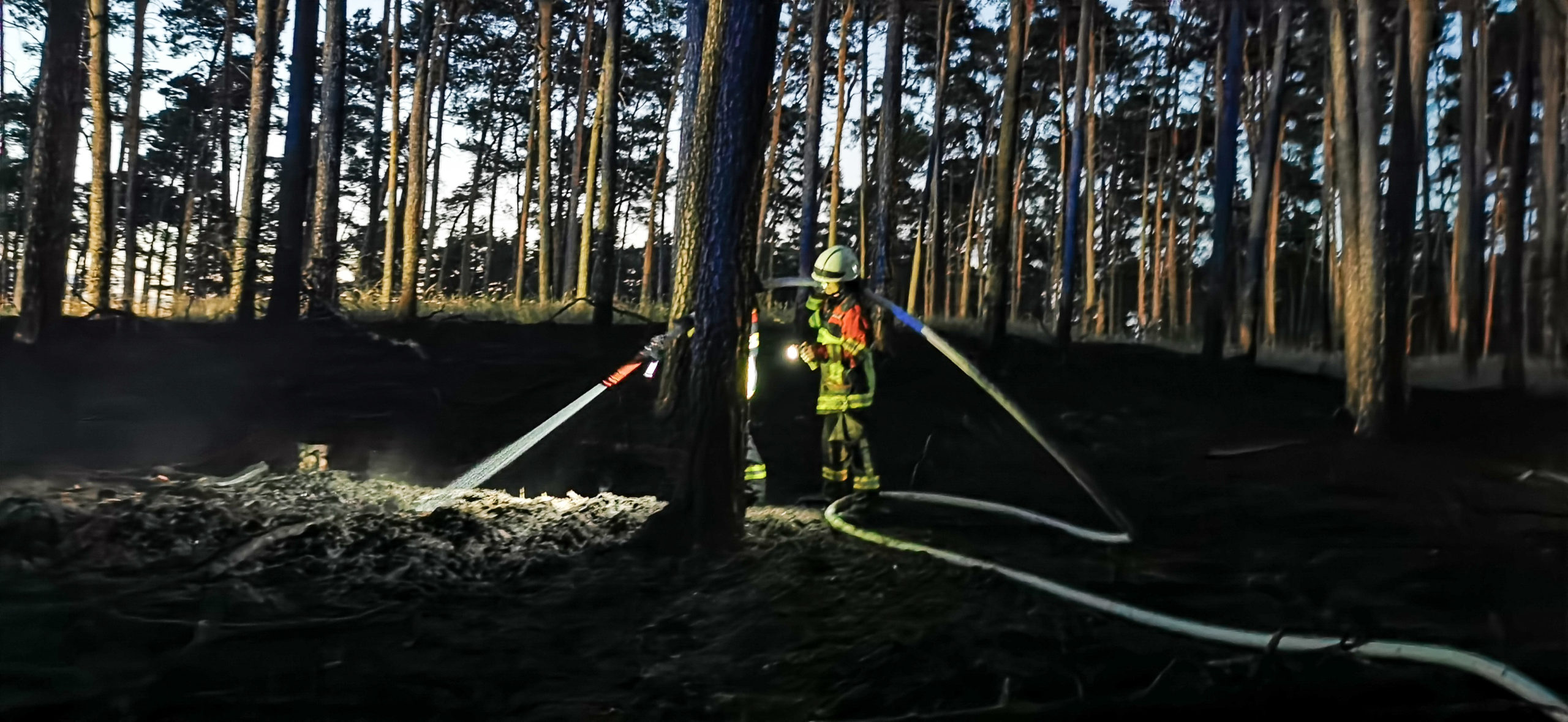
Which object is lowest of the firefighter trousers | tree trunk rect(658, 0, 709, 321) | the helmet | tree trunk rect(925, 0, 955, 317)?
the firefighter trousers

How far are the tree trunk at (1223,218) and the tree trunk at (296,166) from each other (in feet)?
46.2

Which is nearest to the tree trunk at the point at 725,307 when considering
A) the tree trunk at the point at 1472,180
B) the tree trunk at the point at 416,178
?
the tree trunk at the point at 416,178

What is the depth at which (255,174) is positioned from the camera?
12.4 metres

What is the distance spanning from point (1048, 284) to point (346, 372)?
31667 mm

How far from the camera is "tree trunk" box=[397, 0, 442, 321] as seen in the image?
14.8m

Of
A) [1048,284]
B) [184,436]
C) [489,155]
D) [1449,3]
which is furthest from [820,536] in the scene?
[1048,284]

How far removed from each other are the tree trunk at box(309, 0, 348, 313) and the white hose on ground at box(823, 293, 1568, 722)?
9.84 meters

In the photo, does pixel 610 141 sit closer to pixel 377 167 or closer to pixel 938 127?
pixel 938 127

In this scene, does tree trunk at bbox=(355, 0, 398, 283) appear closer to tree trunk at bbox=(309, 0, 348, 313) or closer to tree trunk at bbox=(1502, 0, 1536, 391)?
tree trunk at bbox=(309, 0, 348, 313)

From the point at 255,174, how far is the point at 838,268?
349 inches

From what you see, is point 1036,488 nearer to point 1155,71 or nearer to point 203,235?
point 1155,71

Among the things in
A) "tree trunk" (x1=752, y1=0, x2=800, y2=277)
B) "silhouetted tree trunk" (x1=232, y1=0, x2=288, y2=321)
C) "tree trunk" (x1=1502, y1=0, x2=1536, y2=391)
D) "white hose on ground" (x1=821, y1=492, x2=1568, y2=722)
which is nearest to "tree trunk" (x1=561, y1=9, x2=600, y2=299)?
"tree trunk" (x1=752, y1=0, x2=800, y2=277)

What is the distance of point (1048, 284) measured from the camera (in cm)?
3922

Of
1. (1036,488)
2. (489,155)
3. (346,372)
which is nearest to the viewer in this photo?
(1036,488)
